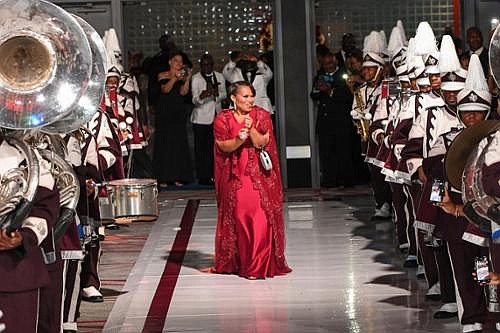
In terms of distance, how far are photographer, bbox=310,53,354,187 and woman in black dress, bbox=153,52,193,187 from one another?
178 centimetres

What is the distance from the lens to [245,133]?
11617 mm

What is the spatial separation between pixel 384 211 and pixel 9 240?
8.73 meters

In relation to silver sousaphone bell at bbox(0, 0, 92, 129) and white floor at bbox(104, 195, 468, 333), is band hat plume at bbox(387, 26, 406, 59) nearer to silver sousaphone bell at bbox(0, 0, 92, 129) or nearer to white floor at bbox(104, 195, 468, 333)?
white floor at bbox(104, 195, 468, 333)

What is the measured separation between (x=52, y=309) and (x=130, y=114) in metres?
7.88

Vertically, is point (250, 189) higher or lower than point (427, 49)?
lower

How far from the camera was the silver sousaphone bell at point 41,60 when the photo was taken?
24.3ft

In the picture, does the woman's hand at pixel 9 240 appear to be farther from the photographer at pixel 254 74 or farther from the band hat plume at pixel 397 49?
the photographer at pixel 254 74

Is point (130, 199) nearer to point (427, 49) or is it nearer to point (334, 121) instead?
point (427, 49)

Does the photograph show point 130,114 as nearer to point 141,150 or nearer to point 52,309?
point 141,150

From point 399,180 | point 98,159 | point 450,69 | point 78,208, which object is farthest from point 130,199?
point 450,69

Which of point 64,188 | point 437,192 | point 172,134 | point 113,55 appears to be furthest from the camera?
point 172,134

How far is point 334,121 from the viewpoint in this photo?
18.7 meters

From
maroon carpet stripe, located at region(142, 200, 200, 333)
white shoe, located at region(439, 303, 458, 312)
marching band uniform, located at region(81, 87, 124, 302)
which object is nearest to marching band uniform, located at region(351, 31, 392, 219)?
maroon carpet stripe, located at region(142, 200, 200, 333)

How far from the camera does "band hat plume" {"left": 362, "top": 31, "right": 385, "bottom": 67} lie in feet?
49.2
